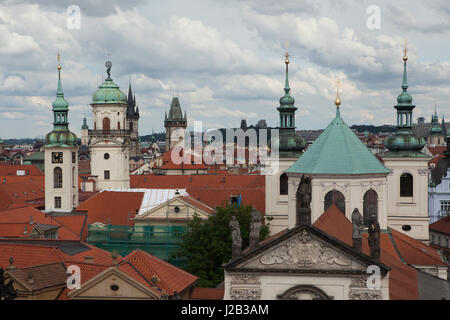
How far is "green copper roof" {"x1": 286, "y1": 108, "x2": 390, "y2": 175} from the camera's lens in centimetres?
4172

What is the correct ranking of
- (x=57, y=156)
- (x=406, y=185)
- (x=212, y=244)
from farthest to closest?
(x=57, y=156)
(x=406, y=185)
(x=212, y=244)

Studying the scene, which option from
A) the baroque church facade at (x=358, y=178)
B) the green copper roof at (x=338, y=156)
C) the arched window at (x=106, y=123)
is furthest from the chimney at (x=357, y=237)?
the arched window at (x=106, y=123)

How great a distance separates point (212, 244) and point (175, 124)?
133930mm

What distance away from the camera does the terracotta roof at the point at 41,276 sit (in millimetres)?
30177

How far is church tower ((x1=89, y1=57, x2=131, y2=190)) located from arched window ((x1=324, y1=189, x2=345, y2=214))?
1544 inches

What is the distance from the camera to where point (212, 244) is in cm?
4388

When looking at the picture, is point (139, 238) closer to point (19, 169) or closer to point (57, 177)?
point (57, 177)

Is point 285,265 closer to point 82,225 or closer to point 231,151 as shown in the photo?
point 82,225

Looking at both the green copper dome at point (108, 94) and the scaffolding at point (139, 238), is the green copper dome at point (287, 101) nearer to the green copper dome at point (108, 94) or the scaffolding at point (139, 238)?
the scaffolding at point (139, 238)

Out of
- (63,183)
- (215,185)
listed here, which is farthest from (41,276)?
(215,185)

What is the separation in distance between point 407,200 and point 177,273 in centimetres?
2311

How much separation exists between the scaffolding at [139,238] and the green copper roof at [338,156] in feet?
40.8
